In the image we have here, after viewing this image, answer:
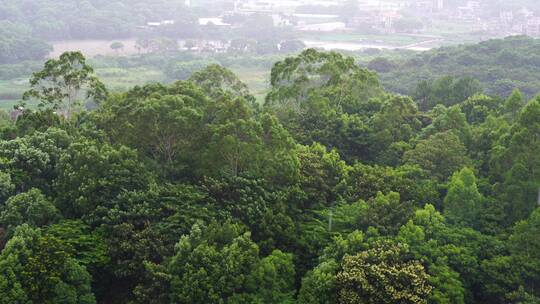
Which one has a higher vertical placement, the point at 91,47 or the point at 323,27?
the point at 323,27

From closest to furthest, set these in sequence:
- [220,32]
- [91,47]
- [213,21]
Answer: [91,47] < [220,32] < [213,21]

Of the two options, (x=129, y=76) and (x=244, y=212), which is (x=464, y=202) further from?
(x=129, y=76)

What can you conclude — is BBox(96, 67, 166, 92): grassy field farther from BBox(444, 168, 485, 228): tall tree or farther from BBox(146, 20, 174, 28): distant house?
BBox(444, 168, 485, 228): tall tree

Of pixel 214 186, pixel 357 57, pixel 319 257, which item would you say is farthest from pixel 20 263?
pixel 357 57

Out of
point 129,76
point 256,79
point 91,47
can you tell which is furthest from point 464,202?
point 91,47

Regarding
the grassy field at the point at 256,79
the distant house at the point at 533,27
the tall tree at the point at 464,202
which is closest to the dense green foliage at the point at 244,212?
the tall tree at the point at 464,202
